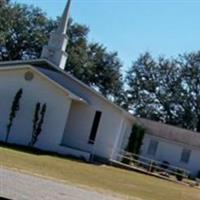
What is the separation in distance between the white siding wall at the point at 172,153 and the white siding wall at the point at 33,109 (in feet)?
53.6

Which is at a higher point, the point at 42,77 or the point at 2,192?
the point at 42,77

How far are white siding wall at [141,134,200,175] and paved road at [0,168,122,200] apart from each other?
33.1 meters

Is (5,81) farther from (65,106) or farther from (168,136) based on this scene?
(168,136)

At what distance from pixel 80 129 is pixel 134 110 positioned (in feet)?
113

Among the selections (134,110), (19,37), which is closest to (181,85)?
(134,110)

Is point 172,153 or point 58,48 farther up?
point 58,48

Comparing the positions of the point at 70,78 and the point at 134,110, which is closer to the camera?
the point at 70,78

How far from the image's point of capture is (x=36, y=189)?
1348 cm

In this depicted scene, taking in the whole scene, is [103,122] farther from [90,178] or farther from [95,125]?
[90,178]

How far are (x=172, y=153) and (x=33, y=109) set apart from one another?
59.2 ft

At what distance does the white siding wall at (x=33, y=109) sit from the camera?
→ 34.8 meters

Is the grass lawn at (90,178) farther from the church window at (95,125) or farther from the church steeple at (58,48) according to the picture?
the church steeple at (58,48)

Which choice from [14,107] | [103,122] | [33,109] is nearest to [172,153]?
[103,122]

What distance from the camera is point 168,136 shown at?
164 ft
